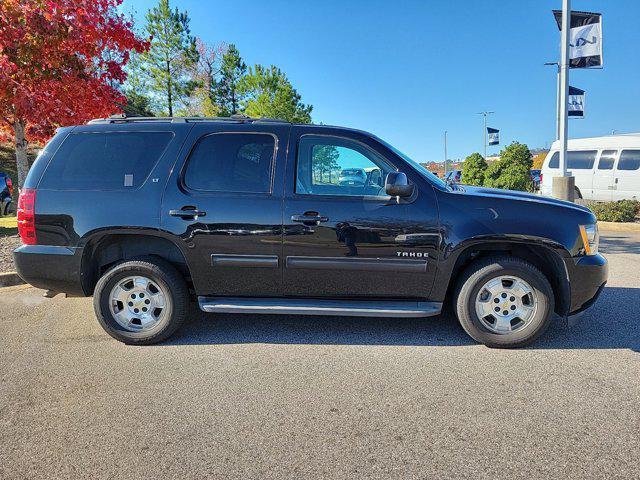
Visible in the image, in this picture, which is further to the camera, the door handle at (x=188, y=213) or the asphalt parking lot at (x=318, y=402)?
the door handle at (x=188, y=213)

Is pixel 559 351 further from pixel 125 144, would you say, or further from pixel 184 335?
pixel 125 144

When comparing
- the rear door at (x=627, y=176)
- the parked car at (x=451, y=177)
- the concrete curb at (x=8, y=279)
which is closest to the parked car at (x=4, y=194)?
the concrete curb at (x=8, y=279)

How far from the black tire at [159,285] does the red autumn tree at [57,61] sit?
4.71m

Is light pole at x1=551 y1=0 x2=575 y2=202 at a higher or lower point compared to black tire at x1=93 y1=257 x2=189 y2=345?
higher

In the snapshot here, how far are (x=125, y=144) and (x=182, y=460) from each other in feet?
9.16

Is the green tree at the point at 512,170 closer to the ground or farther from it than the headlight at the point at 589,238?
farther from it

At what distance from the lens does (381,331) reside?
4191 mm

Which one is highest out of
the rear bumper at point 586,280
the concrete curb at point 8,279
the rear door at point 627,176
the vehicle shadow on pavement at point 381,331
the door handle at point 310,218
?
the rear door at point 627,176

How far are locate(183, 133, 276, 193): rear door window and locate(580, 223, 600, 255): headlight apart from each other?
2689 millimetres

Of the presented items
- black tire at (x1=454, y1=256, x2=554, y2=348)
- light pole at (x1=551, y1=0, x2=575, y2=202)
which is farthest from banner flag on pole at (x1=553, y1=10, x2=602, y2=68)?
black tire at (x1=454, y1=256, x2=554, y2=348)

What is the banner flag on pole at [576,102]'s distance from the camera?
11695 millimetres

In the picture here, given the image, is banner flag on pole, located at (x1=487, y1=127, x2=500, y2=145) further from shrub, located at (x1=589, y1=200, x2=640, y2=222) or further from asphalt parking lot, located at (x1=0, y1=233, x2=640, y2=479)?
asphalt parking lot, located at (x1=0, y1=233, x2=640, y2=479)

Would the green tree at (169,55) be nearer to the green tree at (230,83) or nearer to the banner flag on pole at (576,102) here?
the green tree at (230,83)

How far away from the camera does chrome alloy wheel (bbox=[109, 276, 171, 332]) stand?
393 centimetres
